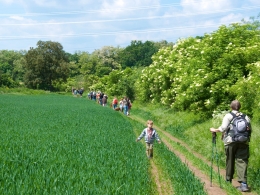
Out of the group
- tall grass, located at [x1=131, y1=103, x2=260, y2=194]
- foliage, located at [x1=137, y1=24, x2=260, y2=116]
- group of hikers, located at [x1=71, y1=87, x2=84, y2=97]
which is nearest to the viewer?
tall grass, located at [x1=131, y1=103, x2=260, y2=194]

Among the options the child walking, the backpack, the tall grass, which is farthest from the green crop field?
the tall grass

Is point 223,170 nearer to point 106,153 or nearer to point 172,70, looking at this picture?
point 106,153

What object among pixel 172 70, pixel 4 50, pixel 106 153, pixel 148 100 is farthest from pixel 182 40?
pixel 4 50

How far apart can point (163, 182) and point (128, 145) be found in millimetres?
4012

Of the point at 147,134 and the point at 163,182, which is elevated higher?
the point at 147,134

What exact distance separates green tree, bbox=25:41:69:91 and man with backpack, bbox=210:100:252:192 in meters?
79.0

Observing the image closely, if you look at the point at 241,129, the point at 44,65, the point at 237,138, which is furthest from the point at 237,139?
the point at 44,65

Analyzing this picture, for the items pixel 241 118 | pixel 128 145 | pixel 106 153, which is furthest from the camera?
pixel 128 145

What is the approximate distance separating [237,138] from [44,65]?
80544 mm

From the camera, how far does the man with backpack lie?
8867 millimetres

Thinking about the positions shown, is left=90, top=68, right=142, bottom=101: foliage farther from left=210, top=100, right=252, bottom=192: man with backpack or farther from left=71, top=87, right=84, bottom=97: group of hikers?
left=210, top=100, right=252, bottom=192: man with backpack

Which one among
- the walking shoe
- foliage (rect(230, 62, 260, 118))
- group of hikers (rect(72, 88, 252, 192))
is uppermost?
foliage (rect(230, 62, 260, 118))

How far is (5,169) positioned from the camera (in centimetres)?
780

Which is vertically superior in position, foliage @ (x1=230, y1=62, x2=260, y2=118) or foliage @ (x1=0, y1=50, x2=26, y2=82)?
foliage @ (x1=0, y1=50, x2=26, y2=82)
